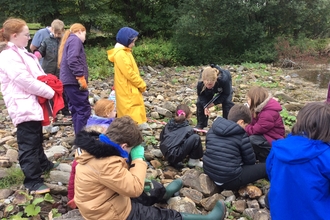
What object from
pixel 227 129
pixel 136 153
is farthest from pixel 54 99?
pixel 227 129

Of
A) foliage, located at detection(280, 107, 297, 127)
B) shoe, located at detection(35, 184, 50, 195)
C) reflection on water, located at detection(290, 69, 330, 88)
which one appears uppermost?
shoe, located at detection(35, 184, 50, 195)

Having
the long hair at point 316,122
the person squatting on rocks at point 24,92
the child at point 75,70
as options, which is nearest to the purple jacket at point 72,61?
the child at point 75,70

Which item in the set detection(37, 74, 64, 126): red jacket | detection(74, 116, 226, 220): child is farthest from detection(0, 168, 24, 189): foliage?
detection(74, 116, 226, 220): child

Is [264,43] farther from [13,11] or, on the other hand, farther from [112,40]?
[13,11]

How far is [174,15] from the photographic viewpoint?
18797mm

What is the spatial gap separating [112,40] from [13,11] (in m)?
5.55

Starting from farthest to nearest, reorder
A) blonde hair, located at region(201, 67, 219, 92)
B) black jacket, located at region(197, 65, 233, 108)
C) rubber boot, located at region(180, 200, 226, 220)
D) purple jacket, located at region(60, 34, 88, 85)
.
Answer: black jacket, located at region(197, 65, 233, 108), blonde hair, located at region(201, 67, 219, 92), purple jacket, located at region(60, 34, 88, 85), rubber boot, located at region(180, 200, 226, 220)

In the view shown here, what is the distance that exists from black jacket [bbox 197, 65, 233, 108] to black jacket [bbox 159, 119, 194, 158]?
1329mm

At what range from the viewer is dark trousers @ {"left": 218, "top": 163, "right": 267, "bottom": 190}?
3.54 meters

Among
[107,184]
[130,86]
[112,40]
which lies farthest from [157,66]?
[107,184]

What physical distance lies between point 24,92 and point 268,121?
2.98 metres

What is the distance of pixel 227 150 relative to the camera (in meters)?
3.41

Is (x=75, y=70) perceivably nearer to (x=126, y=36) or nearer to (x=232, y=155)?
(x=126, y=36)

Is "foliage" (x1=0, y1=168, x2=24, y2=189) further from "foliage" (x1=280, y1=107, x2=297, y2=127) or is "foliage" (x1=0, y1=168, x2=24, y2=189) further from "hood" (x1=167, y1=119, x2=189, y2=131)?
"foliage" (x1=280, y1=107, x2=297, y2=127)
